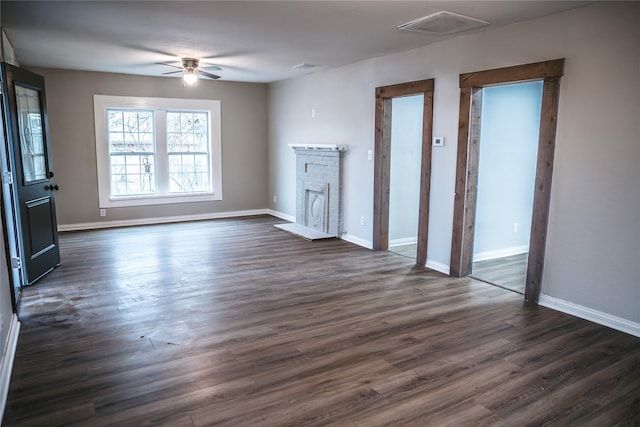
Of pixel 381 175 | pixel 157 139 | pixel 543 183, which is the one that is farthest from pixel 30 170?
pixel 543 183

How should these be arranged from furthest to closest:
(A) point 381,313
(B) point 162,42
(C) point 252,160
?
(C) point 252,160 < (B) point 162,42 < (A) point 381,313

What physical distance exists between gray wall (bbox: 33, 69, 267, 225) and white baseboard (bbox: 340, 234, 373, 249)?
107 inches

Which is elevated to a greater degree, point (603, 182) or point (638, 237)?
point (603, 182)

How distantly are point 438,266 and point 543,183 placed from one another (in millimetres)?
1540

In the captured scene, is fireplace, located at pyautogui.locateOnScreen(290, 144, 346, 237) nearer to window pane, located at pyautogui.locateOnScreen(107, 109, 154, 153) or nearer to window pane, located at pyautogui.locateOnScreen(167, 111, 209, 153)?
window pane, located at pyautogui.locateOnScreen(167, 111, 209, 153)

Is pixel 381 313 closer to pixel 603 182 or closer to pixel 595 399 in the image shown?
pixel 595 399

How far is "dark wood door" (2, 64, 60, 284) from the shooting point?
4.06m

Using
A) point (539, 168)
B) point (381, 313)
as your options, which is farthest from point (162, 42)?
point (539, 168)

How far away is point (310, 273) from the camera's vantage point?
4.75 m

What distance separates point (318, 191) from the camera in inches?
267

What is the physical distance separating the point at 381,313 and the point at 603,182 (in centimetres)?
194

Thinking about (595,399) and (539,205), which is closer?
(595,399)

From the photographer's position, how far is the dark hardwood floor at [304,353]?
7.64ft

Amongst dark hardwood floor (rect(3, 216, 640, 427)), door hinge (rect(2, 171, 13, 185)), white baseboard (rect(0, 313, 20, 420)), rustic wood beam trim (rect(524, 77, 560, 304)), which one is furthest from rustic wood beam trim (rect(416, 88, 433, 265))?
door hinge (rect(2, 171, 13, 185))
